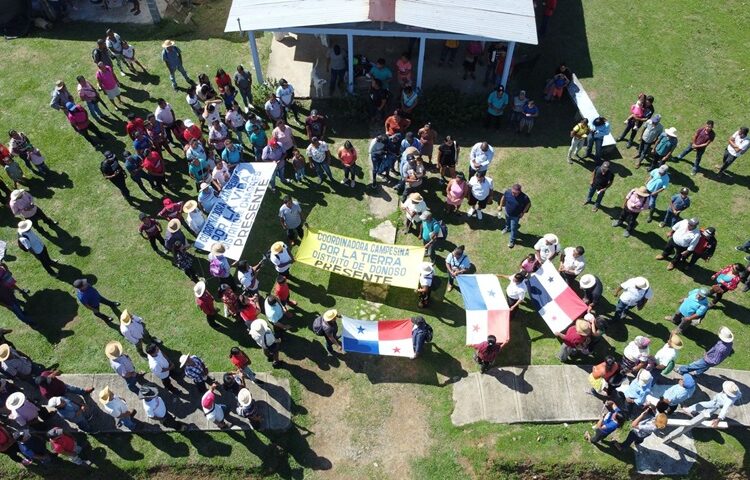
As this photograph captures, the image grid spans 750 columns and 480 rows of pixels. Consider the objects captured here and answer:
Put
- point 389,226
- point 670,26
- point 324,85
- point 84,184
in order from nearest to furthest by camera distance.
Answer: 1. point 389,226
2. point 84,184
3. point 324,85
4. point 670,26

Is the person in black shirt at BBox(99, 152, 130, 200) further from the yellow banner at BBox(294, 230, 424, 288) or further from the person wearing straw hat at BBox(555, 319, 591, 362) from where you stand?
the person wearing straw hat at BBox(555, 319, 591, 362)

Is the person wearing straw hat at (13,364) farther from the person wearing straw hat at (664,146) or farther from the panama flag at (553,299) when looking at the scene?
the person wearing straw hat at (664,146)

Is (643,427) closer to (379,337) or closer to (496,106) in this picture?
(379,337)

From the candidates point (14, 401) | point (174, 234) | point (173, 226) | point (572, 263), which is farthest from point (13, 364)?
point (572, 263)

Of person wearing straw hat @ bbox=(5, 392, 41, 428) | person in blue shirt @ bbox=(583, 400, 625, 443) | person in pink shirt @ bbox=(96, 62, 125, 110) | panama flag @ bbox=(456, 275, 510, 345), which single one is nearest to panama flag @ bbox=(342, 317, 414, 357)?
panama flag @ bbox=(456, 275, 510, 345)

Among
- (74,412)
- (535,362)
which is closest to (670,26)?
(535,362)

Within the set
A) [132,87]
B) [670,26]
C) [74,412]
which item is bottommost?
[74,412]

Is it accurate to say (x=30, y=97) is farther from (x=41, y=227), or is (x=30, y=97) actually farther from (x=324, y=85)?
(x=324, y=85)

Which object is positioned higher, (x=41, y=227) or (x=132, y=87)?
(x=132, y=87)
